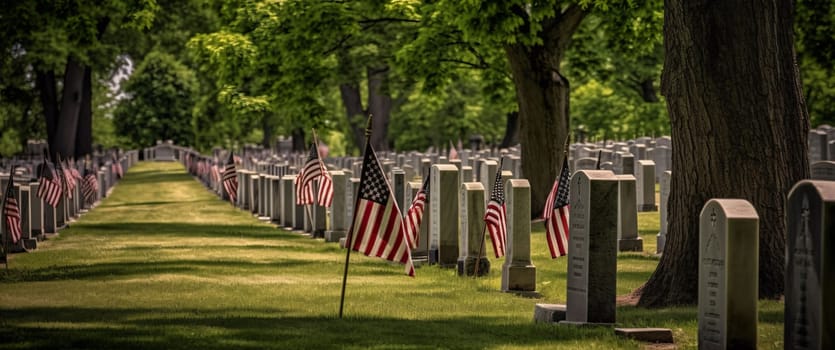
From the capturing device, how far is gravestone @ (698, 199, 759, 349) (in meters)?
9.95

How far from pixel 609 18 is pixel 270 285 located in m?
16.0

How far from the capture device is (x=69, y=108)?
60.4 metres

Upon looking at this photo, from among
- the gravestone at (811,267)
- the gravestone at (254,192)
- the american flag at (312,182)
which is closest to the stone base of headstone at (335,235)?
the american flag at (312,182)

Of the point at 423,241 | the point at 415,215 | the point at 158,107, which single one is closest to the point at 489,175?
the point at 423,241

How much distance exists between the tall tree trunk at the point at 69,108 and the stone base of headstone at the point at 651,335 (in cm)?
5092

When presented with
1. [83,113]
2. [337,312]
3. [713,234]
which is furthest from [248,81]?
[713,234]

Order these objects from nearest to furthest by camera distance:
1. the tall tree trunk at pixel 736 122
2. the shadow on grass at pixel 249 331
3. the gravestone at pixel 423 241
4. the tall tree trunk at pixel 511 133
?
1. the shadow on grass at pixel 249 331
2. the tall tree trunk at pixel 736 122
3. the gravestone at pixel 423 241
4. the tall tree trunk at pixel 511 133

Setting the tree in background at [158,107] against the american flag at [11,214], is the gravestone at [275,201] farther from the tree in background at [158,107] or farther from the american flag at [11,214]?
the tree in background at [158,107]

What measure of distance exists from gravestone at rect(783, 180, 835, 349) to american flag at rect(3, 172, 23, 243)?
42.7 feet

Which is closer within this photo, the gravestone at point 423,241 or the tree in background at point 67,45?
the gravestone at point 423,241

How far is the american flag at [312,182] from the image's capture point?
992 inches

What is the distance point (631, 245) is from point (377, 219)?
8.53 metres

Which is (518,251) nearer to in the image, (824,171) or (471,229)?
(471,229)

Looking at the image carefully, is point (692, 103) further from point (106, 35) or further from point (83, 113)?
point (83, 113)
